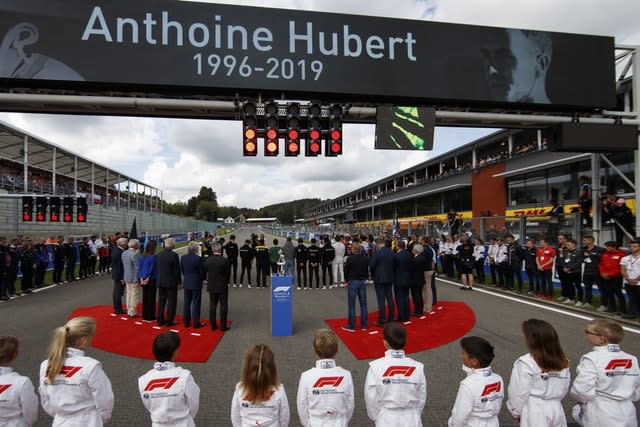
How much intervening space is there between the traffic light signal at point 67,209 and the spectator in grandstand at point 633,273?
1853 cm

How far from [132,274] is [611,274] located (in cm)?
1093

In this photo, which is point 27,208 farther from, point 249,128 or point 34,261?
point 249,128

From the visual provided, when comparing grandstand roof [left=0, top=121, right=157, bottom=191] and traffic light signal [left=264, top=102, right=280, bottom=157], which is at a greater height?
grandstand roof [left=0, top=121, right=157, bottom=191]

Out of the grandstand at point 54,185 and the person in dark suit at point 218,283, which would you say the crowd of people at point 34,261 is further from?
the person in dark suit at point 218,283

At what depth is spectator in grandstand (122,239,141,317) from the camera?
25.1ft

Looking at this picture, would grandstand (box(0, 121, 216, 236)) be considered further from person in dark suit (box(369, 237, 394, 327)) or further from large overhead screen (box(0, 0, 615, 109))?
person in dark suit (box(369, 237, 394, 327))

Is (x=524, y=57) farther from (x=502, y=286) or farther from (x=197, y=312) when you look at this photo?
(x=197, y=312)

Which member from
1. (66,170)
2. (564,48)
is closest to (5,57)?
(564,48)

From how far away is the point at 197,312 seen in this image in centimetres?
690

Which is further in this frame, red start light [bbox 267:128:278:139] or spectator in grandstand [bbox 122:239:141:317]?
spectator in grandstand [bbox 122:239:141:317]

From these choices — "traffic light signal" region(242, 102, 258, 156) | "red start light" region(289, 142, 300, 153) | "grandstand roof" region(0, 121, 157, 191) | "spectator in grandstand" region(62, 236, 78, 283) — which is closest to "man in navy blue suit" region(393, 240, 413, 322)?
"red start light" region(289, 142, 300, 153)

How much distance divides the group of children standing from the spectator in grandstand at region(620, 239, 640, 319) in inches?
233

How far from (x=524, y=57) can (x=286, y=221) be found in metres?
156

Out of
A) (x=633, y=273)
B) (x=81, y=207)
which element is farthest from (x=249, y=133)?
(x=81, y=207)
